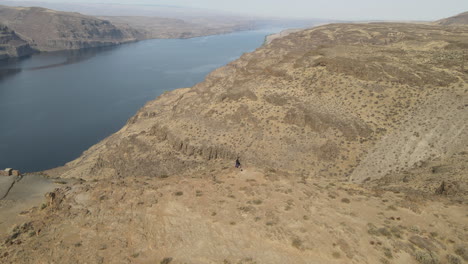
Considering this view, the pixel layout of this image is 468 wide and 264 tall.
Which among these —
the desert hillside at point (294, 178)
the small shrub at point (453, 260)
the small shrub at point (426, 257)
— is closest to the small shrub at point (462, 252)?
the desert hillside at point (294, 178)

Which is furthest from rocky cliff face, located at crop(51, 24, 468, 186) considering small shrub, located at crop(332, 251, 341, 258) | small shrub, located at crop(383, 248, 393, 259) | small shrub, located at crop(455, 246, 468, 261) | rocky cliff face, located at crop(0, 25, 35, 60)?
rocky cliff face, located at crop(0, 25, 35, 60)

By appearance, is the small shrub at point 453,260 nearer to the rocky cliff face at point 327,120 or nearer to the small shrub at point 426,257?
the small shrub at point 426,257

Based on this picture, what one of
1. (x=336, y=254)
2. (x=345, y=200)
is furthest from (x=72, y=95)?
(x=336, y=254)

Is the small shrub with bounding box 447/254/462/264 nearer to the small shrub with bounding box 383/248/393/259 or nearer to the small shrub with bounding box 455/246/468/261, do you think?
the small shrub with bounding box 455/246/468/261

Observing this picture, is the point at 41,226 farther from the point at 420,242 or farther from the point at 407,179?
the point at 407,179

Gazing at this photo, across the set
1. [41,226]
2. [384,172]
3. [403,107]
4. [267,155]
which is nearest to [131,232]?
[41,226]

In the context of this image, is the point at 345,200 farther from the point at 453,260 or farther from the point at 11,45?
the point at 11,45
